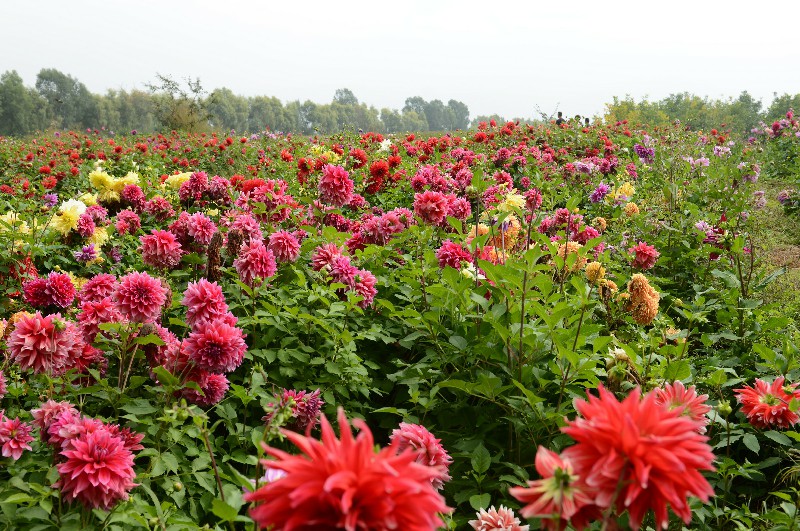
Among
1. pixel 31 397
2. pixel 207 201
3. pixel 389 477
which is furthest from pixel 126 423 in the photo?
pixel 207 201

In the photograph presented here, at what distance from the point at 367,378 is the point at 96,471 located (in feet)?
3.84

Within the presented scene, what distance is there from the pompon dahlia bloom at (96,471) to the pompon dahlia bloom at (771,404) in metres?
2.30

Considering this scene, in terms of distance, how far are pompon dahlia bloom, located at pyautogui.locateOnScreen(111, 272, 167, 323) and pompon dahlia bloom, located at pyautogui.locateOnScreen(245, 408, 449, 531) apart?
1.39 metres

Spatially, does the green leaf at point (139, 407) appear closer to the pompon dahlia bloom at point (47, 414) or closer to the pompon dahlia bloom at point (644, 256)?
the pompon dahlia bloom at point (47, 414)

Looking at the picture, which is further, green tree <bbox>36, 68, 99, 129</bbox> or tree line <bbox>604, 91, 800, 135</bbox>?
green tree <bbox>36, 68, 99, 129</bbox>

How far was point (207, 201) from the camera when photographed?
3.85 m

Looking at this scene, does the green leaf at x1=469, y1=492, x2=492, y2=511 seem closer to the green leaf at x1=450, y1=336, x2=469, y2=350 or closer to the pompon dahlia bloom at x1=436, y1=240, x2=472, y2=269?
the green leaf at x1=450, y1=336, x2=469, y2=350

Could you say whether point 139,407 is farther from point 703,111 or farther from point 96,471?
point 703,111

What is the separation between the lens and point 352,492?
649 mm

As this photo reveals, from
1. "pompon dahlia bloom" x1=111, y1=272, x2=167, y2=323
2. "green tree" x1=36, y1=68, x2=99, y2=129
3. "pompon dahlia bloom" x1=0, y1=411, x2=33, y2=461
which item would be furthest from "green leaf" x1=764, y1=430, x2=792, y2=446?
"green tree" x1=36, y1=68, x2=99, y2=129

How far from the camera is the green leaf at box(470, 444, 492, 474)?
6.34 feet

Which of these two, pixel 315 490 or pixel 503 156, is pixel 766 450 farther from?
pixel 503 156

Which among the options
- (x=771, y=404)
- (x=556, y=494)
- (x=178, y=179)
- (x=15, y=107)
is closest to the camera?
(x=556, y=494)

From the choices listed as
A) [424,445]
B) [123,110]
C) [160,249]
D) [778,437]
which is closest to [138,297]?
[160,249]
